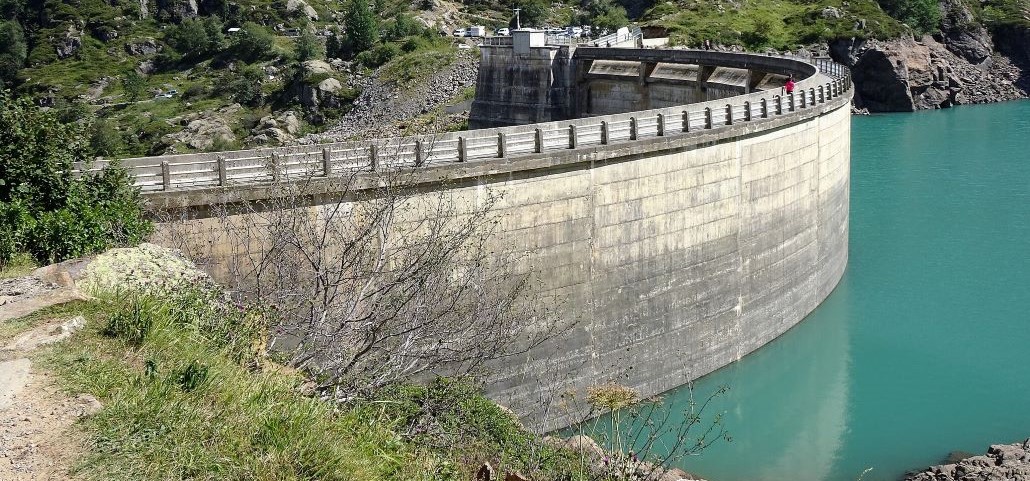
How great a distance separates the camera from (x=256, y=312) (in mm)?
11469

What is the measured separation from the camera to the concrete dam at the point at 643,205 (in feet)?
58.9

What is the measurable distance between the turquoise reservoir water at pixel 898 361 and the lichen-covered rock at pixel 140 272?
36.5 feet

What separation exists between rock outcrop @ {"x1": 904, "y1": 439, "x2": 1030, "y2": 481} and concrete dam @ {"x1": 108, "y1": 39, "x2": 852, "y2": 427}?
5.99m

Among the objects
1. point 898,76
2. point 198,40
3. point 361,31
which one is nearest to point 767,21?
point 898,76

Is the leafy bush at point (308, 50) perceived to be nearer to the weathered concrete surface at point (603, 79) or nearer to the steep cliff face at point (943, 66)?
the steep cliff face at point (943, 66)

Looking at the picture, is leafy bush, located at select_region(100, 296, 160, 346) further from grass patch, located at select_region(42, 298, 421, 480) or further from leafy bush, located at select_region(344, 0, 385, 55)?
leafy bush, located at select_region(344, 0, 385, 55)

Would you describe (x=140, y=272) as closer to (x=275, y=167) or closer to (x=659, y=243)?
(x=275, y=167)

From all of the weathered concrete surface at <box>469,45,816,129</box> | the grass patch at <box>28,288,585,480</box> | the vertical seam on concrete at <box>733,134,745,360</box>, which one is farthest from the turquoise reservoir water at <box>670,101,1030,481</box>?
the grass patch at <box>28,288,585,480</box>

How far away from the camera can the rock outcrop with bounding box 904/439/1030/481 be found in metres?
17.9

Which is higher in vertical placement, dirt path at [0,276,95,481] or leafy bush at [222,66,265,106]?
dirt path at [0,276,95,481]

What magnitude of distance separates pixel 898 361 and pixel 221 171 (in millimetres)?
17235

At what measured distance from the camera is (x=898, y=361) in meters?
25.2

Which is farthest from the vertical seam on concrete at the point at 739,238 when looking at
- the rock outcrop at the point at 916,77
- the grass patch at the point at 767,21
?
the rock outcrop at the point at 916,77

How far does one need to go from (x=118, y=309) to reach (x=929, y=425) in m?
17.6
